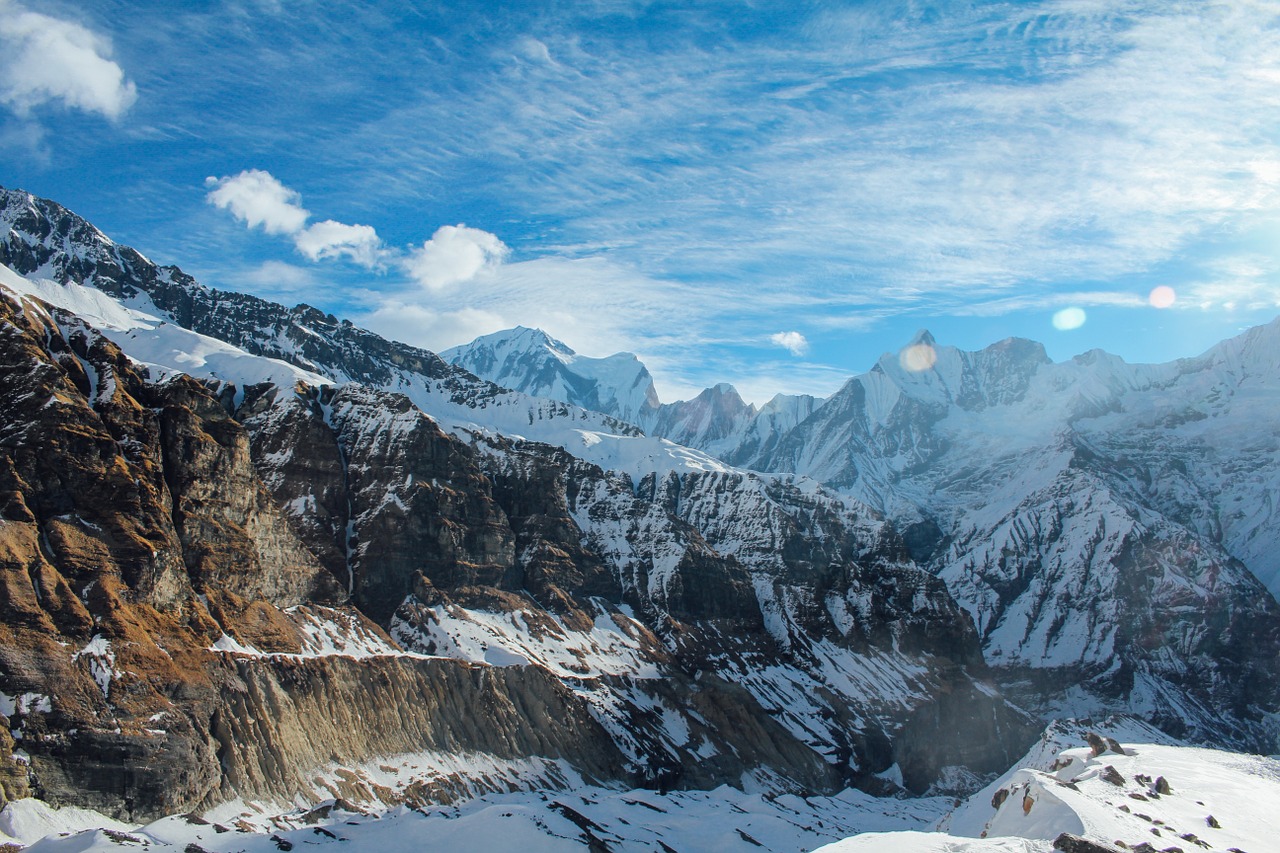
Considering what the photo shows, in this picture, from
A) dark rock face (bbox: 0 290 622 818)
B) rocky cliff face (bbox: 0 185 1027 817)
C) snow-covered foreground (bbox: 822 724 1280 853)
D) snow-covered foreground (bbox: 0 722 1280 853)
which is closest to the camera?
snow-covered foreground (bbox: 822 724 1280 853)

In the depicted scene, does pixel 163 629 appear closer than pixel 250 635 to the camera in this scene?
Yes

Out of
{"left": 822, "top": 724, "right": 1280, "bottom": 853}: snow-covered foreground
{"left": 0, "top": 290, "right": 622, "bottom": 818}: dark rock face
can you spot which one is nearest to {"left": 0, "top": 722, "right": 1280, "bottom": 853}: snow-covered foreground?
{"left": 822, "top": 724, "right": 1280, "bottom": 853}: snow-covered foreground

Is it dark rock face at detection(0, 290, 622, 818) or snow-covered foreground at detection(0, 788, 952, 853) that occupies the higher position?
dark rock face at detection(0, 290, 622, 818)

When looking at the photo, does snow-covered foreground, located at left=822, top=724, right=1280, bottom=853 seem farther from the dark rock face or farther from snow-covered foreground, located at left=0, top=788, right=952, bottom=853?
the dark rock face

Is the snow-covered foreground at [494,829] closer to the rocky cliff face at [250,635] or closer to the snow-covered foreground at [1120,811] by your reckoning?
the rocky cliff face at [250,635]

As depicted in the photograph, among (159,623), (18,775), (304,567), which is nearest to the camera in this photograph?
(18,775)

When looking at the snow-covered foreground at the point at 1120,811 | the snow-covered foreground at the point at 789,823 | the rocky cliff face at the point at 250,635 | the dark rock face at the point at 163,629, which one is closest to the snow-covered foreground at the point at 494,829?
the snow-covered foreground at the point at 789,823

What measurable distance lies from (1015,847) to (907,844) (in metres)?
6.76

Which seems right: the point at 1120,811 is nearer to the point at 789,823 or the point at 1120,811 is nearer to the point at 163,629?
the point at 789,823

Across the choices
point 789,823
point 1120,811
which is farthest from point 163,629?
point 1120,811

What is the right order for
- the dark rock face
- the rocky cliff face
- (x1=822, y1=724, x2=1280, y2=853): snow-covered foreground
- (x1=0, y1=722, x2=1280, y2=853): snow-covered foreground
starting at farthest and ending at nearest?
the rocky cliff face, the dark rock face, (x1=0, y1=722, x2=1280, y2=853): snow-covered foreground, (x1=822, y1=724, x2=1280, y2=853): snow-covered foreground

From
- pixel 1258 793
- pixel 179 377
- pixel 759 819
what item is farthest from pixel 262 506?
pixel 1258 793

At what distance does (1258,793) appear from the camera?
85500 millimetres

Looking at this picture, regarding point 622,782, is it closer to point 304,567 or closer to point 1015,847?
point 304,567
